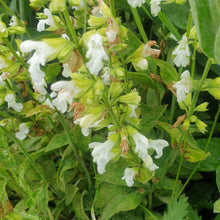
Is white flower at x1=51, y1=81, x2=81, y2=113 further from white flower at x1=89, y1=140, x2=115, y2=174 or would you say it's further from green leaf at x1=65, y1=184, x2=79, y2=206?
green leaf at x1=65, y1=184, x2=79, y2=206

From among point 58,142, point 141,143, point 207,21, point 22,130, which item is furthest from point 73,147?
point 207,21

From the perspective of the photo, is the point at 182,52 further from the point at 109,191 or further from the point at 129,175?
the point at 109,191

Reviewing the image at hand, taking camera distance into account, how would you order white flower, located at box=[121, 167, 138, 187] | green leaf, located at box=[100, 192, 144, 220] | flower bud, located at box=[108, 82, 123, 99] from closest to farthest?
flower bud, located at box=[108, 82, 123, 99]
white flower, located at box=[121, 167, 138, 187]
green leaf, located at box=[100, 192, 144, 220]

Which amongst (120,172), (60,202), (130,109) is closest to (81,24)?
(130,109)

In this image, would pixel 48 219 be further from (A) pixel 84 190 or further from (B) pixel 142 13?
(B) pixel 142 13

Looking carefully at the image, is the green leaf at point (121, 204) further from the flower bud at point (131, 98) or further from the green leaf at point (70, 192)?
the flower bud at point (131, 98)

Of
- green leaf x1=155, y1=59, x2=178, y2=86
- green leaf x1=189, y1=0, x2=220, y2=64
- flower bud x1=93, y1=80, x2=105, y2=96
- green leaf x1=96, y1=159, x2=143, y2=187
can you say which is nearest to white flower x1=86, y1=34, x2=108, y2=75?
flower bud x1=93, y1=80, x2=105, y2=96
